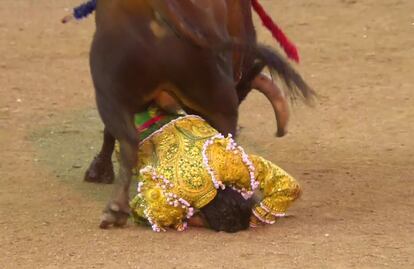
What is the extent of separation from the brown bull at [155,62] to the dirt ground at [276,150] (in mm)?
399

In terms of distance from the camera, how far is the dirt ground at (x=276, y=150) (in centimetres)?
433

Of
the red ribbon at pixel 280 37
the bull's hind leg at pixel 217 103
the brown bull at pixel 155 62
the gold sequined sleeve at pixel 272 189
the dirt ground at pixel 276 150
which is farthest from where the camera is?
the red ribbon at pixel 280 37

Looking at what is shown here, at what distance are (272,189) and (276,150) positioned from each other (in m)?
1.48

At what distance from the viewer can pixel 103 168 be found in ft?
18.1

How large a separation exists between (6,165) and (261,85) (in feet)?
4.54

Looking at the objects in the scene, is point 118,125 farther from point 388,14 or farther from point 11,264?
point 388,14

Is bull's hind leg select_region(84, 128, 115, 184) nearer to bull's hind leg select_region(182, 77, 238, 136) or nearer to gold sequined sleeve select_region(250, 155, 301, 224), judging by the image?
bull's hind leg select_region(182, 77, 238, 136)

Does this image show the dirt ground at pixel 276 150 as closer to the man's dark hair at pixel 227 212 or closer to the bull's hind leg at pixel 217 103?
the man's dark hair at pixel 227 212

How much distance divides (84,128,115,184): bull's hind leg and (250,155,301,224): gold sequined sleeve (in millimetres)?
1017

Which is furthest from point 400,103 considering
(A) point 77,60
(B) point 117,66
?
(B) point 117,66

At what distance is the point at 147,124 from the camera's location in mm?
4734

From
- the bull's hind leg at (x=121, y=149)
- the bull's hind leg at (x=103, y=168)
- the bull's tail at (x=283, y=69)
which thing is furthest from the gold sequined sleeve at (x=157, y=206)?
the bull's hind leg at (x=103, y=168)

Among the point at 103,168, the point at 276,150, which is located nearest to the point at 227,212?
the point at 103,168

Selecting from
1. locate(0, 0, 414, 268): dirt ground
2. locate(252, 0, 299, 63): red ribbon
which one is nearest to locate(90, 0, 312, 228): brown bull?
locate(0, 0, 414, 268): dirt ground
